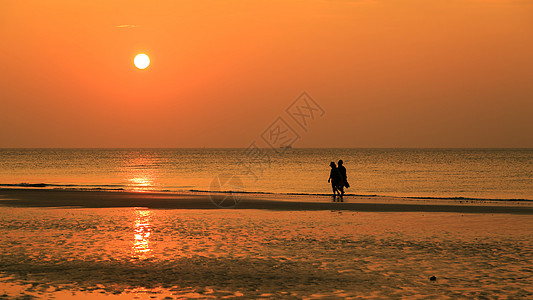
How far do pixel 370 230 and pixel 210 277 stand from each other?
9.30m

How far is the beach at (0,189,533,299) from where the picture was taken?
12.0 meters

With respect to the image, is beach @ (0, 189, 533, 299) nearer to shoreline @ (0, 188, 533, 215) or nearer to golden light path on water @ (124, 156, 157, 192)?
shoreline @ (0, 188, 533, 215)

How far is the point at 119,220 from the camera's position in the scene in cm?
2372

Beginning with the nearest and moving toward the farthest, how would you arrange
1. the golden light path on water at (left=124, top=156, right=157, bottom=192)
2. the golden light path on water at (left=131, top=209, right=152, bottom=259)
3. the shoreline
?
the golden light path on water at (left=131, top=209, right=152, bottom=259) < the shoreline < the golden light path on water at (left=124, top=156, right=157, bottom=192)

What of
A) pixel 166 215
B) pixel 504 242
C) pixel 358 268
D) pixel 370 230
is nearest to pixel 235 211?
pixel 166 215

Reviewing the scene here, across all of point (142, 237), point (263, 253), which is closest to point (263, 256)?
point (263, 253)

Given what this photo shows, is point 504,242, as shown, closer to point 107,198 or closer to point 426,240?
point 426,240

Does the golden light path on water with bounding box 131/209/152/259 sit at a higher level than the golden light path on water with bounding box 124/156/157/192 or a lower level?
lower

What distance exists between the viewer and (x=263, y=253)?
1609cm

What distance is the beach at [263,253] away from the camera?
39.3 feet

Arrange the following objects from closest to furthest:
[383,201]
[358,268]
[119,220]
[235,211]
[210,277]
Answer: [210,277] → [358,268] → [119,220] → [235,211] → [383,201]

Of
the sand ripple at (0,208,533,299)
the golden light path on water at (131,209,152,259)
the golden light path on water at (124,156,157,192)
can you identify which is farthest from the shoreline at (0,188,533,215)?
the golden light path on water at (124,156,157,192)

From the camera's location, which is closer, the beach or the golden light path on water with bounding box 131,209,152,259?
the beach

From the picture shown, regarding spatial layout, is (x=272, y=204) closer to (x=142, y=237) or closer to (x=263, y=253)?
(x=142, y=237)
